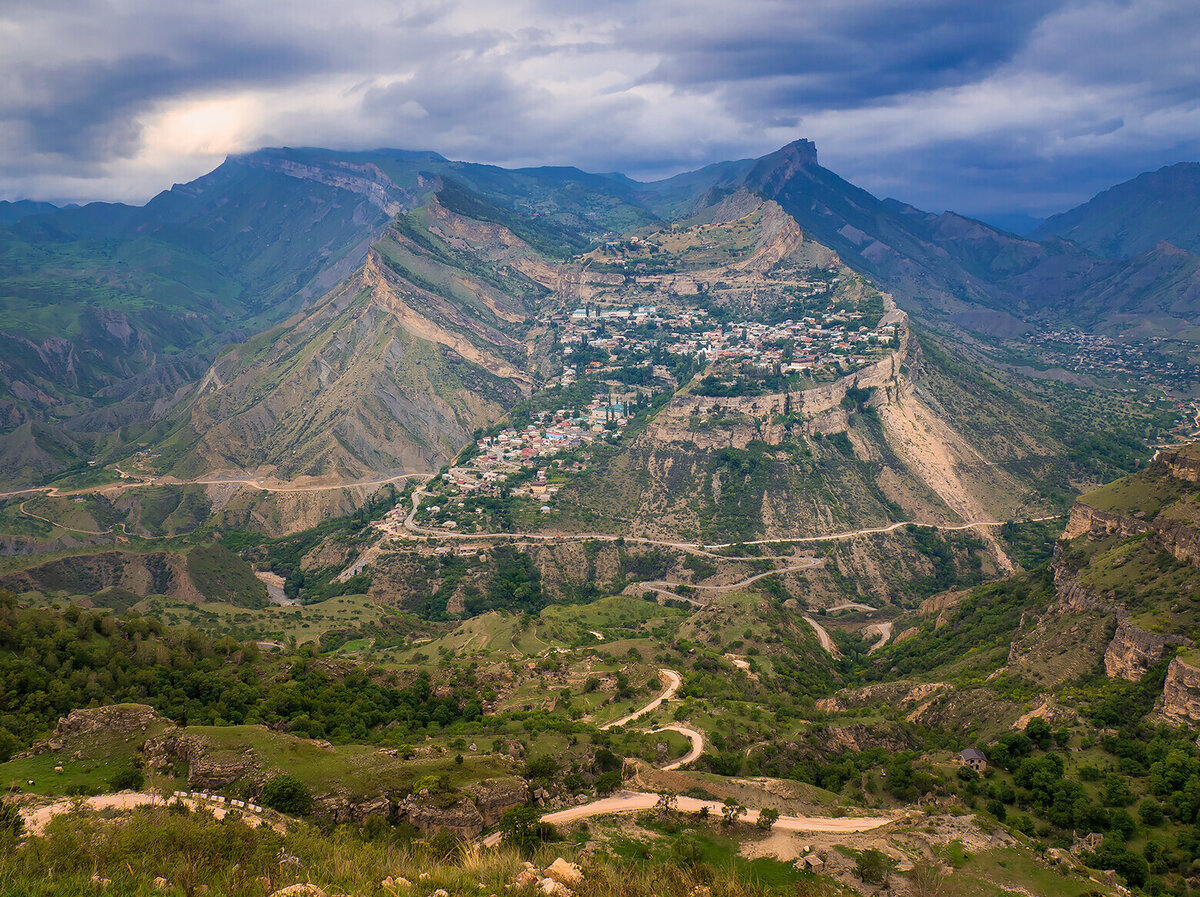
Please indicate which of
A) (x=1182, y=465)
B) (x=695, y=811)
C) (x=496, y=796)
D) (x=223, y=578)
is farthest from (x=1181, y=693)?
(x=223, y=578)

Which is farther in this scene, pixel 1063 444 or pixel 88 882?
pixel 1063 444

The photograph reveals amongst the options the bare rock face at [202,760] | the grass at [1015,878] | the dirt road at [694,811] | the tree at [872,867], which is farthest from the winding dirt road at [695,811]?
the bare rock face at [202,760]

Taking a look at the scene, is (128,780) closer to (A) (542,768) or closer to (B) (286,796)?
(B) (286,796)

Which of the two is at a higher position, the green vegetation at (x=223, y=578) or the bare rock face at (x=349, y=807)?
the bare rock face at (x=349, y=807)

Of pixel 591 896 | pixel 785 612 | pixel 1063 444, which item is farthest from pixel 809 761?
pixel 1063 444

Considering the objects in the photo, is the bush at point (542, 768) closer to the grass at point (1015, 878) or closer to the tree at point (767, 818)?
the tree at point (767, 818)

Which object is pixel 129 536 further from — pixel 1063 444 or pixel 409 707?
pixel 1063 444
